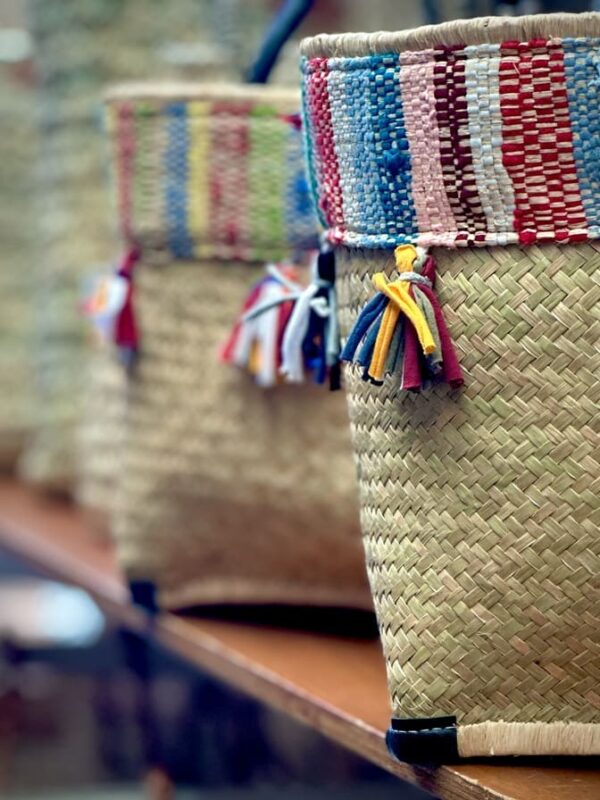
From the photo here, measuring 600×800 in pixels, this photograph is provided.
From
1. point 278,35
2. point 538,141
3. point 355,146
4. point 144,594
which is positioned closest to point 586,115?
point 538,141

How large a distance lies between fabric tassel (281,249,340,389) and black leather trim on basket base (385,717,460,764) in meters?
0.22

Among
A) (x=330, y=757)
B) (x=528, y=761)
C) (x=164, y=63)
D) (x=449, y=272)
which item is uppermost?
(x=164, y=63)

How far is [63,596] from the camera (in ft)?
9.27

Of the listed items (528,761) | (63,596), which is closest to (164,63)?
(528,761)

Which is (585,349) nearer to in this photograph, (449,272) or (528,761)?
(449,272)

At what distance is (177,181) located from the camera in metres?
1.31

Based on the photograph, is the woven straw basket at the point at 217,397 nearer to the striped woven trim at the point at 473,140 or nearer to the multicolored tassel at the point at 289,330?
the multicolored tassel at the point at 289,330

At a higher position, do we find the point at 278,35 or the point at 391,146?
the point at 278,35

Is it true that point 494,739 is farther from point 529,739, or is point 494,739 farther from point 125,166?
point 125,166

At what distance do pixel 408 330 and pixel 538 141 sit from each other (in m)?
0.12

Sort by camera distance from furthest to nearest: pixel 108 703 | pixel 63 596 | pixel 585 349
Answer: pixel 63 596 → pixel 108 703 → pixel 585 349

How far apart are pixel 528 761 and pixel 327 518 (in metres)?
0.40

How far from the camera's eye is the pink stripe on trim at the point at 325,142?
88 cm

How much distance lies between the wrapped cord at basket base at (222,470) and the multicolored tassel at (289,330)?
0.14 feet
